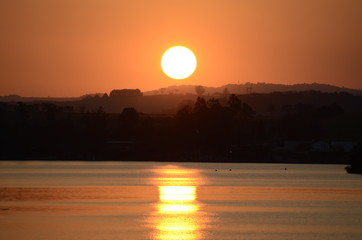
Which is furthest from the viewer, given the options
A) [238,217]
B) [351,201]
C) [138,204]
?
[351,201]

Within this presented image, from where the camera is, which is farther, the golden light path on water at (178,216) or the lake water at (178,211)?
the lake water at (178,211)

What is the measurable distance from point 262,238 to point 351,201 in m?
37.3

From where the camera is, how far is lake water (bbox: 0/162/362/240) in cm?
6506

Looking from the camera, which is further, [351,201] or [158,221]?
[351,201]

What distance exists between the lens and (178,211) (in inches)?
3312

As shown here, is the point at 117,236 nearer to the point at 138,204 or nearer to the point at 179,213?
the point at 179,213

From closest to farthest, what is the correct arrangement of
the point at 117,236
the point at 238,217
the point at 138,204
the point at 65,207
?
the point at 117,236
the point at 238,217
the point at 65,207
the point at 138,204

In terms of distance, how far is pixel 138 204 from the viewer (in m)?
91.0

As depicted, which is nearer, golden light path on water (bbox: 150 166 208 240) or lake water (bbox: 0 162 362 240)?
golden light path on water (bbox: 150 166 208 240)

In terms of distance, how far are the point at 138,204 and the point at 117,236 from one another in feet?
93.5

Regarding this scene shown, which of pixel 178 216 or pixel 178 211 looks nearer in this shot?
pixel 178 216

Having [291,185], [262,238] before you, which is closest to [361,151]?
[291,185]

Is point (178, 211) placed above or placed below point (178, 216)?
below

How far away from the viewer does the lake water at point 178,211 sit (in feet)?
213
